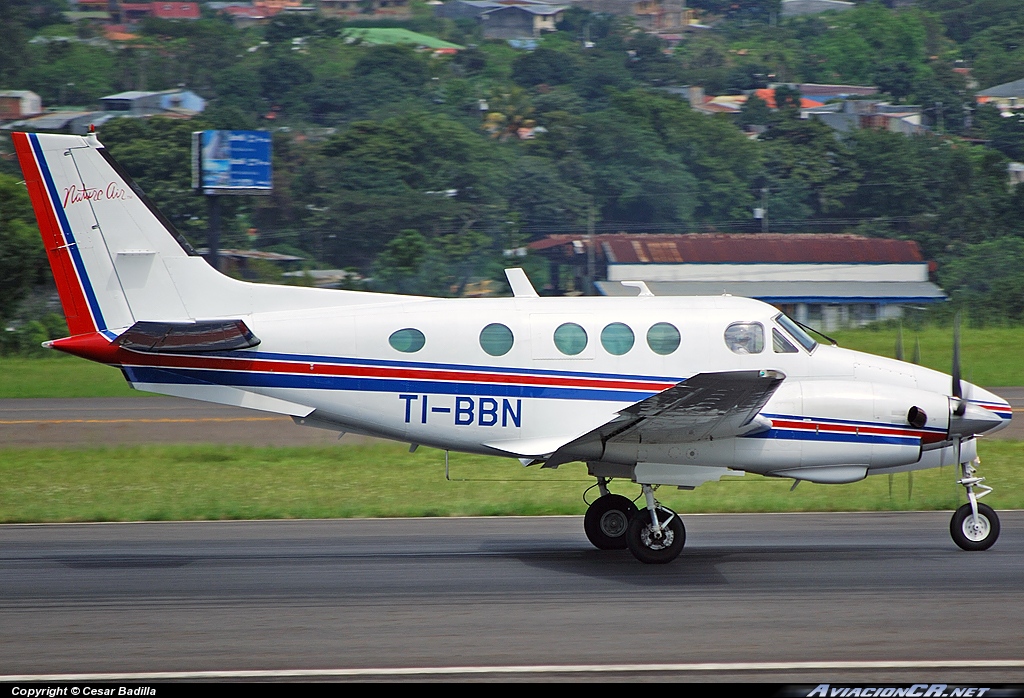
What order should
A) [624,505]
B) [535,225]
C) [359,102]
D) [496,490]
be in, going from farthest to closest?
[359,102] → [535,225] → [496,490] → [624,505]

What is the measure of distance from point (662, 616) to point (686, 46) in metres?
111

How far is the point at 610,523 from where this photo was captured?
1200 cm

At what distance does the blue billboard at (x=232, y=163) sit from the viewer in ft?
117

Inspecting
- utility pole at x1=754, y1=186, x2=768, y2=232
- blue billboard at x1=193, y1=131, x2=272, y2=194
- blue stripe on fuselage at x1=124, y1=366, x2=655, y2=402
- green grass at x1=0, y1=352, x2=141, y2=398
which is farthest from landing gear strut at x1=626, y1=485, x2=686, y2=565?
utility pole at x1=754, y1=186, x2=768, y2=232

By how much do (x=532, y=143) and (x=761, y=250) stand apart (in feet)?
74.4

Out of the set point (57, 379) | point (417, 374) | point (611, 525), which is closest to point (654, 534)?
point (611, 525)

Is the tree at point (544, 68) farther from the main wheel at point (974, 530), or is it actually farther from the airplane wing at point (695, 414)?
the airplane wing at point (695, 414)

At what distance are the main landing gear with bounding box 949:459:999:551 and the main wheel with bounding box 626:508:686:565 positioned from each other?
2.99 m

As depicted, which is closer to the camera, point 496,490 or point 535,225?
point 496,490

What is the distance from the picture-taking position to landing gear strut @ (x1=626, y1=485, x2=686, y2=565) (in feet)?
36.2

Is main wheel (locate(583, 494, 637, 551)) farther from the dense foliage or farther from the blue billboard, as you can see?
the dense foliage

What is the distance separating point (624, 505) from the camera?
1204 centimetres
